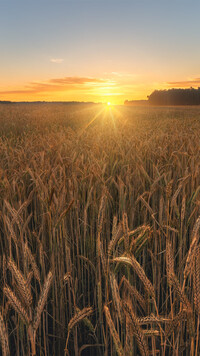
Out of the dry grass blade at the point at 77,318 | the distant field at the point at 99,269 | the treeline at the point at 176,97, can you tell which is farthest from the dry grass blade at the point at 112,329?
the treeline at the point at 176,97

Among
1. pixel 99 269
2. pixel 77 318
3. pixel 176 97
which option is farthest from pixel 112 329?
pixel 176 97

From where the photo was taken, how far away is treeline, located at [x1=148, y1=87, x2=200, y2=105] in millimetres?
→ 48156

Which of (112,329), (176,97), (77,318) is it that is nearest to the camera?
(112,329)

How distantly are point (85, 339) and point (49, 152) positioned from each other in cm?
181

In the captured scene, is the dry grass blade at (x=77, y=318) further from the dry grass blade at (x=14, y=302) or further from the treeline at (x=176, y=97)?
the treeline at (x=176, y=97)

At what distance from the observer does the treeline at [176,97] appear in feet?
158

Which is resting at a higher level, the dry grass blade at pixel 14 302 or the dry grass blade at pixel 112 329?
the dry grass blade at pixel 14 302

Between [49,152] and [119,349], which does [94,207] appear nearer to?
[119,349]

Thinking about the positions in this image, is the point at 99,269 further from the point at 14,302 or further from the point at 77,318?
the point at 14,302

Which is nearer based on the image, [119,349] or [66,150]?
[119,349]

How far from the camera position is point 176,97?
49.9 metres

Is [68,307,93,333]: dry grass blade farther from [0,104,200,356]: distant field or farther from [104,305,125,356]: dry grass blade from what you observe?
[104,305,125,356]: dry grass blade

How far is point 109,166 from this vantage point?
91.4 inches

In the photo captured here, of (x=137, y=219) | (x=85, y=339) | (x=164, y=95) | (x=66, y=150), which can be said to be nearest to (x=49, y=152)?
(x=66, y=150)
